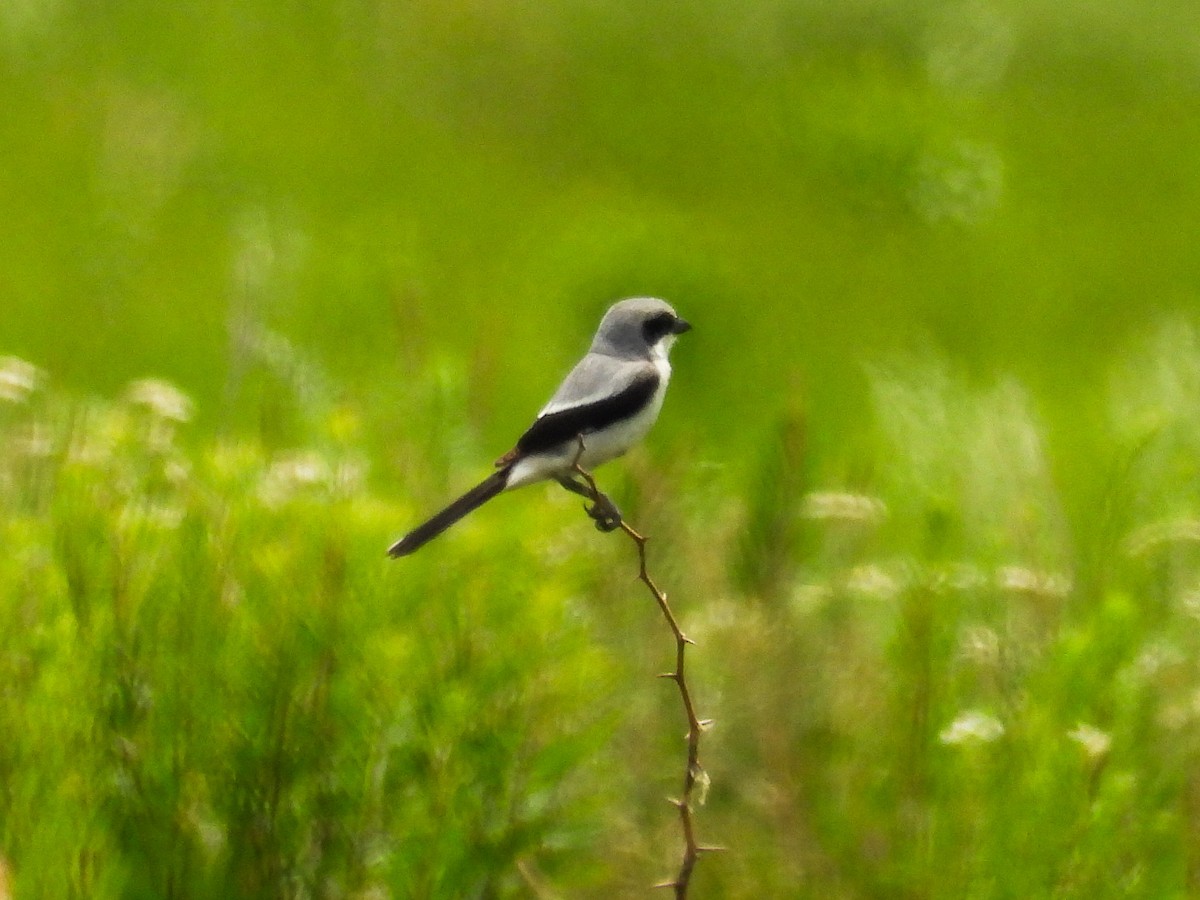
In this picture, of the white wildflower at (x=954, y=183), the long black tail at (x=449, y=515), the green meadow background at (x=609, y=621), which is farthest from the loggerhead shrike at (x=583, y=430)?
the white wildflower at (x=954, y=183)

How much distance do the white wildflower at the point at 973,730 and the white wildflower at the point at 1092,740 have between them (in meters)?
0.10

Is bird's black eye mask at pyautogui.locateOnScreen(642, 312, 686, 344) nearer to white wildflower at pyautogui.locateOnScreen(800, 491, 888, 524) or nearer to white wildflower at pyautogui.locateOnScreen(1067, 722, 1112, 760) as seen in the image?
white wildflower at pyautogui.locateOnScreen(800, 491, 888, 524)

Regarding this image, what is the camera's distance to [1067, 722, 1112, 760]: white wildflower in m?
A: 1.95

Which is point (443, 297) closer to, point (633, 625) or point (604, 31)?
point (604, 31)

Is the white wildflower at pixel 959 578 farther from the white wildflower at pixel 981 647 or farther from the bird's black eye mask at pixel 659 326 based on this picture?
the bird's black eye mask at pixel 659 326

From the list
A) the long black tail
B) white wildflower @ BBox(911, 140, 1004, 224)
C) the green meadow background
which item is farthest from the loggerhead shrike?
white wildflower @ BBox(911, 140, 1004, 224)

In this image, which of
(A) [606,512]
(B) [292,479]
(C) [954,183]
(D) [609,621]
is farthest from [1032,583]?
(C) [954,183]

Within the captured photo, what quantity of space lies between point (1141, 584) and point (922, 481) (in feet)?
1.88

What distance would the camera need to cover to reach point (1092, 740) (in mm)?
1969

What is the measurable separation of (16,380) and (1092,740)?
131 centimetres

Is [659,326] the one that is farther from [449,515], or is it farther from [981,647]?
[981,647]

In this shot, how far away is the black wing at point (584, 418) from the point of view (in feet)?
5.79

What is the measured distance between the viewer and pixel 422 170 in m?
9.80

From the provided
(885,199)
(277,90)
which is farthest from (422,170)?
(885,199)
